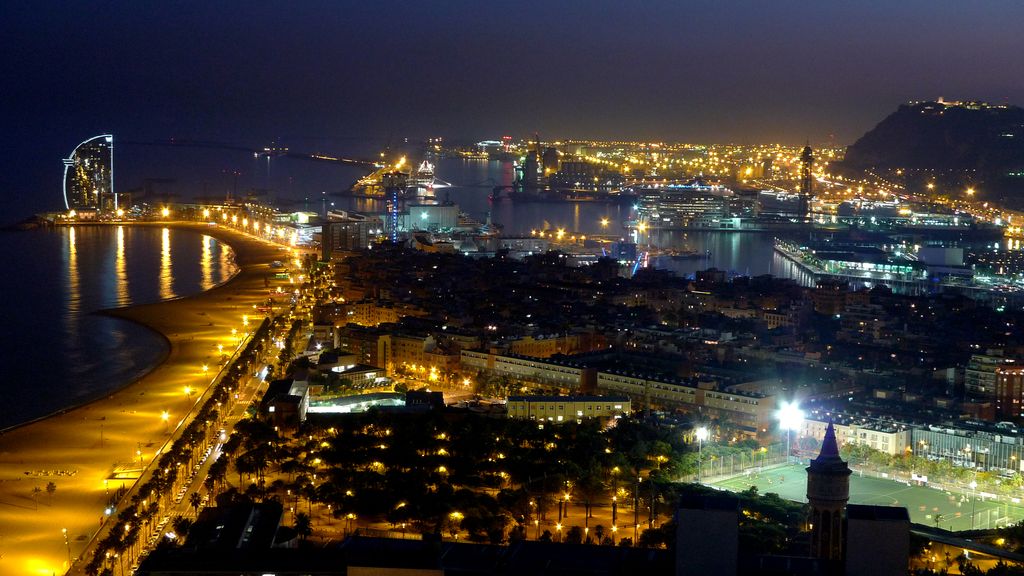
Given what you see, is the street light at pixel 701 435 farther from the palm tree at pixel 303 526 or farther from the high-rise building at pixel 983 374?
the high-rise building at pixel 983 374

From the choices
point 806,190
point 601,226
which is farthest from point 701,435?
point 806,190

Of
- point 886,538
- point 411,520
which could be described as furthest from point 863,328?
point 886,538

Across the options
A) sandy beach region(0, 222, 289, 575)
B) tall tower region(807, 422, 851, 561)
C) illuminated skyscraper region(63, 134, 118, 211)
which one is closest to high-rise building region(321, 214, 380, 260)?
sandy beach region(0, 222, 289, 575)

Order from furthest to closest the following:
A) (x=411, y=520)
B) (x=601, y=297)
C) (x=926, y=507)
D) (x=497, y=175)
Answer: (x=497, y=175), (x=601, y=297), (x=926, y=507), (x=411, y=520)

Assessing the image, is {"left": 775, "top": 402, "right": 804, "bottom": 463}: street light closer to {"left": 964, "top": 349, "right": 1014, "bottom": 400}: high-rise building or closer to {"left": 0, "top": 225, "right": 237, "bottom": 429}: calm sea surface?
{"left": 964, "top": 349, "right": 1014, "bottom": 400}: high-rise building

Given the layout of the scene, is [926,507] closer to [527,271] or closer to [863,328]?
[863,328]

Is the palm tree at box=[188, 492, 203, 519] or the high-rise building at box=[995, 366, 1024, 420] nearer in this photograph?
the palm tree at box=[188, 492, 203, 519]
